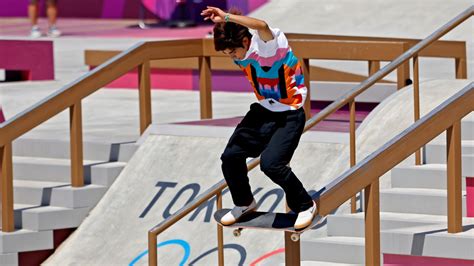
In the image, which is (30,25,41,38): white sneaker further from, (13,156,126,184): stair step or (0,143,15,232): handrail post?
(0,143,15,232): handrail post

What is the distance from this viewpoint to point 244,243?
1085 cm

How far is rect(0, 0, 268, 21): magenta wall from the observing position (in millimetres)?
25906

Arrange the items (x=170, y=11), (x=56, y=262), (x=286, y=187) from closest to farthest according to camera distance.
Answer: (x=286, y=187)
(x=56, y=262)
(x=170, y=11)

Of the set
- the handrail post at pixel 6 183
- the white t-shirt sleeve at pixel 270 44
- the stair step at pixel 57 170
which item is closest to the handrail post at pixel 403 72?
the stair step at pixel 57 170

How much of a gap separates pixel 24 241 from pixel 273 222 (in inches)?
166

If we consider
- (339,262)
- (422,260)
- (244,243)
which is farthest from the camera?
(244,243)

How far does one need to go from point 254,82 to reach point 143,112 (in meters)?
4.96

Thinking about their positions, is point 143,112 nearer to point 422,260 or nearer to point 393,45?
point 393,45

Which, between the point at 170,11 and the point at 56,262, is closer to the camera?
the point at 56,262

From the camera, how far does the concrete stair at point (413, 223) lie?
8812 millimetres

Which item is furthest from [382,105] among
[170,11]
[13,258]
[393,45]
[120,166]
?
[170,11]

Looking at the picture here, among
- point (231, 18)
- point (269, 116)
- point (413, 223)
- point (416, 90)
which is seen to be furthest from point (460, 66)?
point (231, 18)

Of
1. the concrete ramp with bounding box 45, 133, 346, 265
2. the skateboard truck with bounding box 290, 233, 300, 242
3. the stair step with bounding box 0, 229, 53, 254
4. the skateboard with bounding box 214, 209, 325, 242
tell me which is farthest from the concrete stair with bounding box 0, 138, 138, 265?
the skateboard truck with bounding box 290, 233, 300, 242

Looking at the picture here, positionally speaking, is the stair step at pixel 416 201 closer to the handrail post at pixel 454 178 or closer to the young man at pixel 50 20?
the handrail post at pixel 454 178
